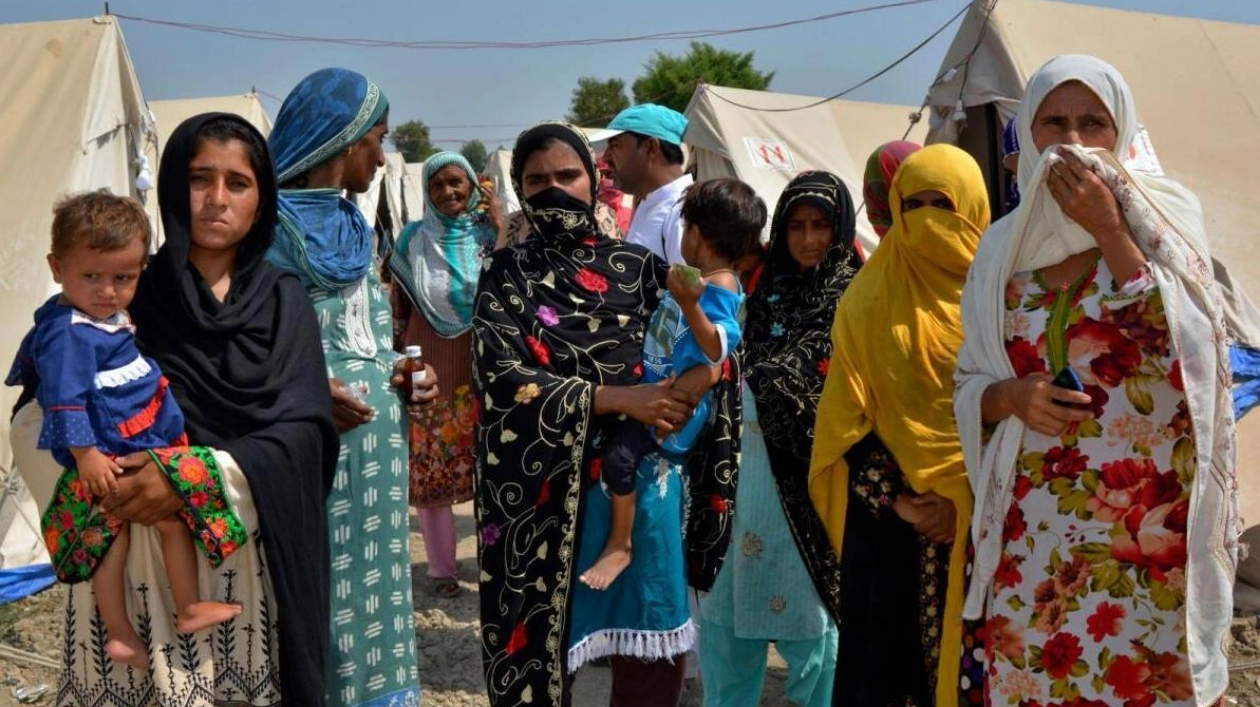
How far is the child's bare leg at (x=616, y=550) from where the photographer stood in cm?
253

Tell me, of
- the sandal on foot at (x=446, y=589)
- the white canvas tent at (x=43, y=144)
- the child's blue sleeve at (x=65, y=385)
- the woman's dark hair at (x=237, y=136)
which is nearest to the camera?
the child's blue sleeve at (x=65, y=385)

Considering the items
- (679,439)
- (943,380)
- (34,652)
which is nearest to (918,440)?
(943,380)

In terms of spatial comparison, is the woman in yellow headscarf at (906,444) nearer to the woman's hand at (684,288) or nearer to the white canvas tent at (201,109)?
the woman's hand at (684,288)

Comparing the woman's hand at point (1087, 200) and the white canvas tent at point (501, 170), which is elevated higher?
the white canvas tent at point (501, 170)

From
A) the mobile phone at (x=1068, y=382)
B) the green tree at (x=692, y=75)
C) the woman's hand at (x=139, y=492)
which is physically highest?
the green tree at (x=692, y=75)

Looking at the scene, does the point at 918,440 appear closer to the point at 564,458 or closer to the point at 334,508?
the point at 564,458

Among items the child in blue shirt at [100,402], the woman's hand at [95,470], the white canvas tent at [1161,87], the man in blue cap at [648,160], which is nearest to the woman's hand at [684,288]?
the child in blue shirt at [100,402]

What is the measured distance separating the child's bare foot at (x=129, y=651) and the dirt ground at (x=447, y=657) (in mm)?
1857

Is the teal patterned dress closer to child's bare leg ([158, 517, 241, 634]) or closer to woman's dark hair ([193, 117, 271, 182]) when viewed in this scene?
woman's dark hair ([193, 117, 271, 182])

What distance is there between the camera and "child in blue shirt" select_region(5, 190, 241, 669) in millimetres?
1988

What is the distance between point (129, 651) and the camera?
211 cm

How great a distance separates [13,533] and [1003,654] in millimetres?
4821

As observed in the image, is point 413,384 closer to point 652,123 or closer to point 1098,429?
point 1098,429

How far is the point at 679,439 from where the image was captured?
262 centimetres
